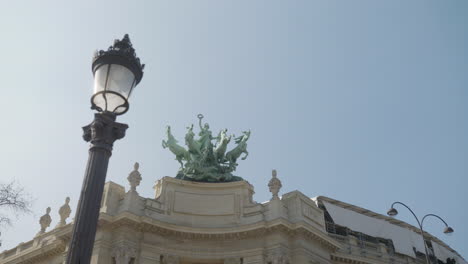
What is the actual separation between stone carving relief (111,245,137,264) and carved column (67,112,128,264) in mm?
22095

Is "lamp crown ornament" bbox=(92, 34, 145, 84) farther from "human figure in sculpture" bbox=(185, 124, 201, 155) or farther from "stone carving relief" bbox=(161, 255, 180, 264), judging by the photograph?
"human figure in sculpture" bbox=(185, 124, 201, 155)

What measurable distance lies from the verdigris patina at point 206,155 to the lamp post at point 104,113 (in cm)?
2733

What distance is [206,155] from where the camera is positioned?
3472 cm

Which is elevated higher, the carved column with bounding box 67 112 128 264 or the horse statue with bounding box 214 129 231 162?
the horse statue with bounding box 214 129 231 162

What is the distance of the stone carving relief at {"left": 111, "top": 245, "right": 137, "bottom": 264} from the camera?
27.1 metres

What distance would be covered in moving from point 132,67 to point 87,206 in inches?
74.9

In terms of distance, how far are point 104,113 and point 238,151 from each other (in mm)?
29789

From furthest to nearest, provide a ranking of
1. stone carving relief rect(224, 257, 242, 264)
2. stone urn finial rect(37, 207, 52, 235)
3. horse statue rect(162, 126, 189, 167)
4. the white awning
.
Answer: the white awning, stone urn finial rect(37, 207, 52, 235), horse statue rect(162, 126, 189, 167), stone carving relief rect(224, 257, 242, 264)

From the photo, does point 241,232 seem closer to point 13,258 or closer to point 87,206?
point 13,258

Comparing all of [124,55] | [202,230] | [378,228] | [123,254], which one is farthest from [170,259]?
[124,55]

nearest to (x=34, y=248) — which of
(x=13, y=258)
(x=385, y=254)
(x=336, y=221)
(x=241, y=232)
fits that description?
(x=13, y=258)

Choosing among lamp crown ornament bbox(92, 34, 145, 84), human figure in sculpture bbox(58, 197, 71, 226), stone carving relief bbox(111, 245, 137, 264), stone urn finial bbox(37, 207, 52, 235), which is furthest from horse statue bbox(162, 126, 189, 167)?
lamp crown ornament bbox(92, 34, 145, 84)

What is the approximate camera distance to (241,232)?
29.4 metres

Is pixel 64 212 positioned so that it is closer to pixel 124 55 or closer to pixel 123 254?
pixel 123 254
